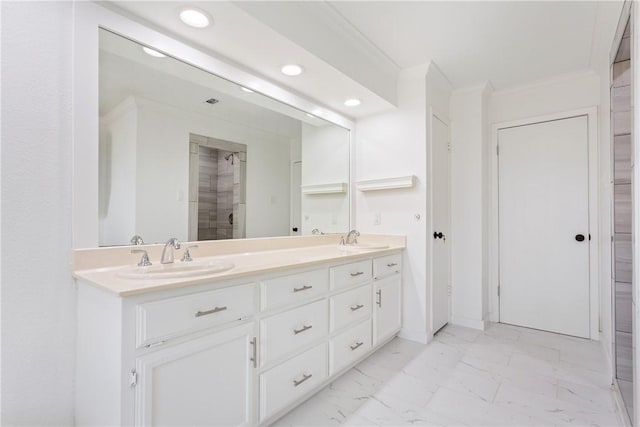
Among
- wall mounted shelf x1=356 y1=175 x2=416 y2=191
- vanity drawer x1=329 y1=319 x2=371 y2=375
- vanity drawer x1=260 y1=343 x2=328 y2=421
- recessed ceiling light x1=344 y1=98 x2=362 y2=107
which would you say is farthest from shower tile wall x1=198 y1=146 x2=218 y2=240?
wall mounted shelf x1=356 y1=175 x2=416 y2=191

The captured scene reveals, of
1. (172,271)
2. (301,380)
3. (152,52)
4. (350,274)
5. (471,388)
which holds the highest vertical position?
(152,52)

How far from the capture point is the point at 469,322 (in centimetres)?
305

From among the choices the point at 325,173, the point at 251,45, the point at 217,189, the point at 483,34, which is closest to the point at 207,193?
the point at 217,189

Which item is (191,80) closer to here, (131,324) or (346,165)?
(131,324)

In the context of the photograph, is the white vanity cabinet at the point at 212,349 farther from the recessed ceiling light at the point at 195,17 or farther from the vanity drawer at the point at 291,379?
the recessed ceiling light at the point at 195,17

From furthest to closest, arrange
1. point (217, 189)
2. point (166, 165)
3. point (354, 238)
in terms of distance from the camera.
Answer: point (354, 238) → point (217, 189) → point (166, 165)

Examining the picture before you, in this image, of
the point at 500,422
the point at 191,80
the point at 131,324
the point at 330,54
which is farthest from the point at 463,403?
the point at 191,80

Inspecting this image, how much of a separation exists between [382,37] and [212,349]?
2.24 metres

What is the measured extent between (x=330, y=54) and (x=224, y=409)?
2.04 metres

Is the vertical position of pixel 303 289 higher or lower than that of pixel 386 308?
higher

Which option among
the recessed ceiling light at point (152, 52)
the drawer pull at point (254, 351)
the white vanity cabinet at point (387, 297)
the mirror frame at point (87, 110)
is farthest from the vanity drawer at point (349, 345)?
the recessed ceiling light at point (152, 52)

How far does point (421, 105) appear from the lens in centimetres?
270

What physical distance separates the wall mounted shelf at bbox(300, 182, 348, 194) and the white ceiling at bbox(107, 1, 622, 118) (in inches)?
27.0

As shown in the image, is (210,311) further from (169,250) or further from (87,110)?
(87,110)
